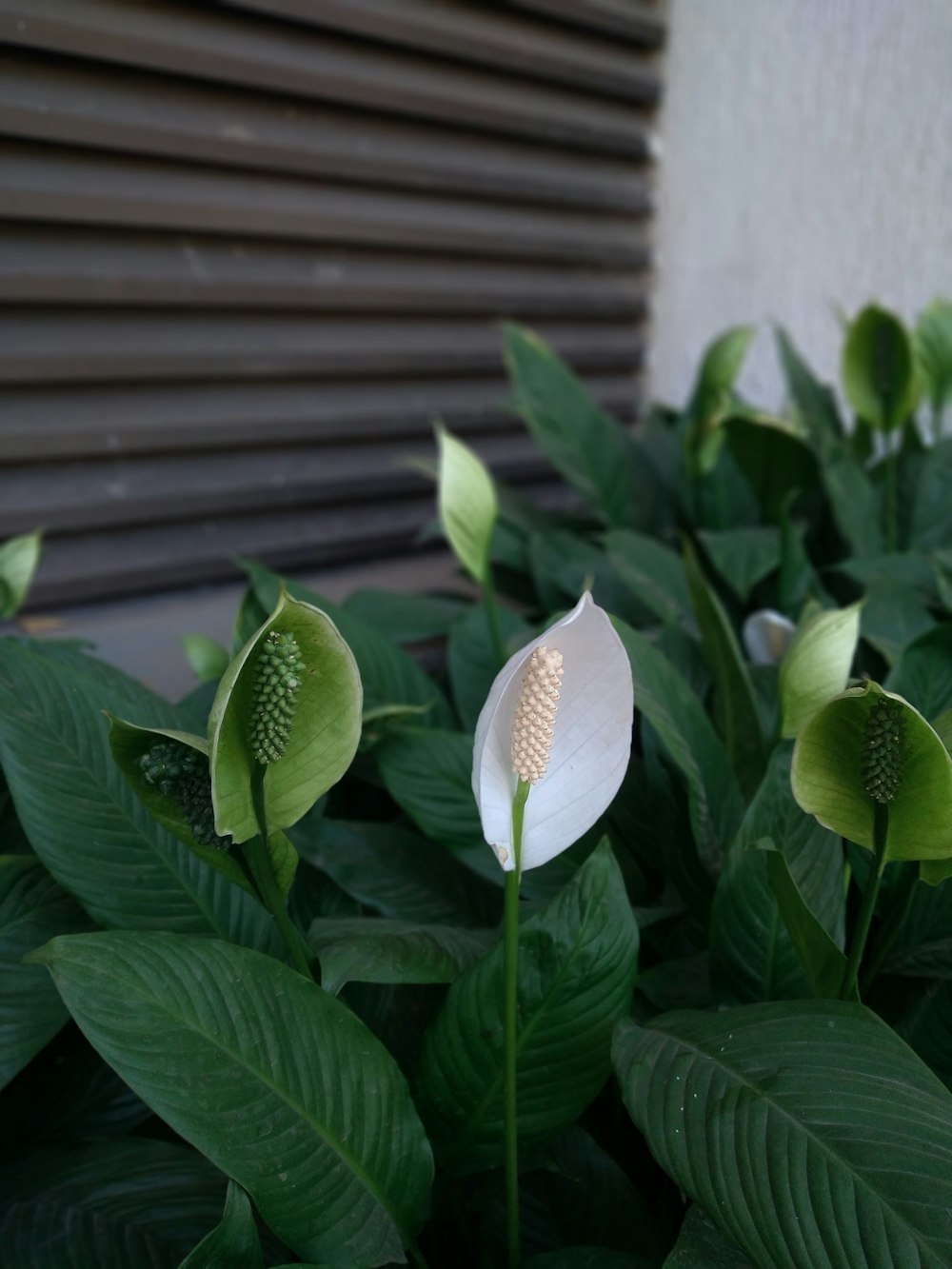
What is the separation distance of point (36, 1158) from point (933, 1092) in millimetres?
528

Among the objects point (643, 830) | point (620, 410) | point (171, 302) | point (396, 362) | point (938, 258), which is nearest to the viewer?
point (643, 830)

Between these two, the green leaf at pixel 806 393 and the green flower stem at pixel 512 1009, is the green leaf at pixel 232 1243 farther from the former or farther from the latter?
the green leaf at pixel 806 393

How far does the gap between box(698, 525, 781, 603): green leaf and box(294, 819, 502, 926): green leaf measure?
53 centimetres

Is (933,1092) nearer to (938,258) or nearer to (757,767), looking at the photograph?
(757,767)

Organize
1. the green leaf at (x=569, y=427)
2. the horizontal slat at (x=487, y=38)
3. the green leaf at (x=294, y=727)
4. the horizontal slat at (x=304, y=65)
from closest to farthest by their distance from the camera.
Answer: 1. the green leaf at (x=294, y=727)
2. the horizontal slat at (x=304, y=65)
3. the horizontal slat at (x=487, y=38)
4. the green leaf at (x=569, y=427)

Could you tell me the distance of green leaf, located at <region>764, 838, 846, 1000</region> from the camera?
22.0 inches

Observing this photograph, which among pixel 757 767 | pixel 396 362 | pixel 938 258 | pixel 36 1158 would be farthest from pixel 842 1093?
pixel 938 258

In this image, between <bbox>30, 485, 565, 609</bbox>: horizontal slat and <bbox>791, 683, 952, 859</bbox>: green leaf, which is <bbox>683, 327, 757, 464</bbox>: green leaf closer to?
<bbox>30, 485, 565, 609</bbox>: horizontal slat

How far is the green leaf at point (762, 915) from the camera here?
66 centimetres

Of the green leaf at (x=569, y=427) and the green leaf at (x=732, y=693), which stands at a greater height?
the green leaf at (x=569, y=427)

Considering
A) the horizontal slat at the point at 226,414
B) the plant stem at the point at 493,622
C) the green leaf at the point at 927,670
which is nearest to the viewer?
the green leaf at the point at 927,670

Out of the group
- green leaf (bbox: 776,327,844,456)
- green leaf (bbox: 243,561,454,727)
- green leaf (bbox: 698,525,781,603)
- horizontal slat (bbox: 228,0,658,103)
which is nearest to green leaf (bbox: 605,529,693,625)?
green leaf (bbox: 698,525,781,603)

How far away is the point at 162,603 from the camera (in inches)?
54.1

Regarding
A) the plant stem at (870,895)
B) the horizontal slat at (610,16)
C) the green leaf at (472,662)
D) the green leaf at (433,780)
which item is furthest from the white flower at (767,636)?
the horizontal slat at (610,16)
